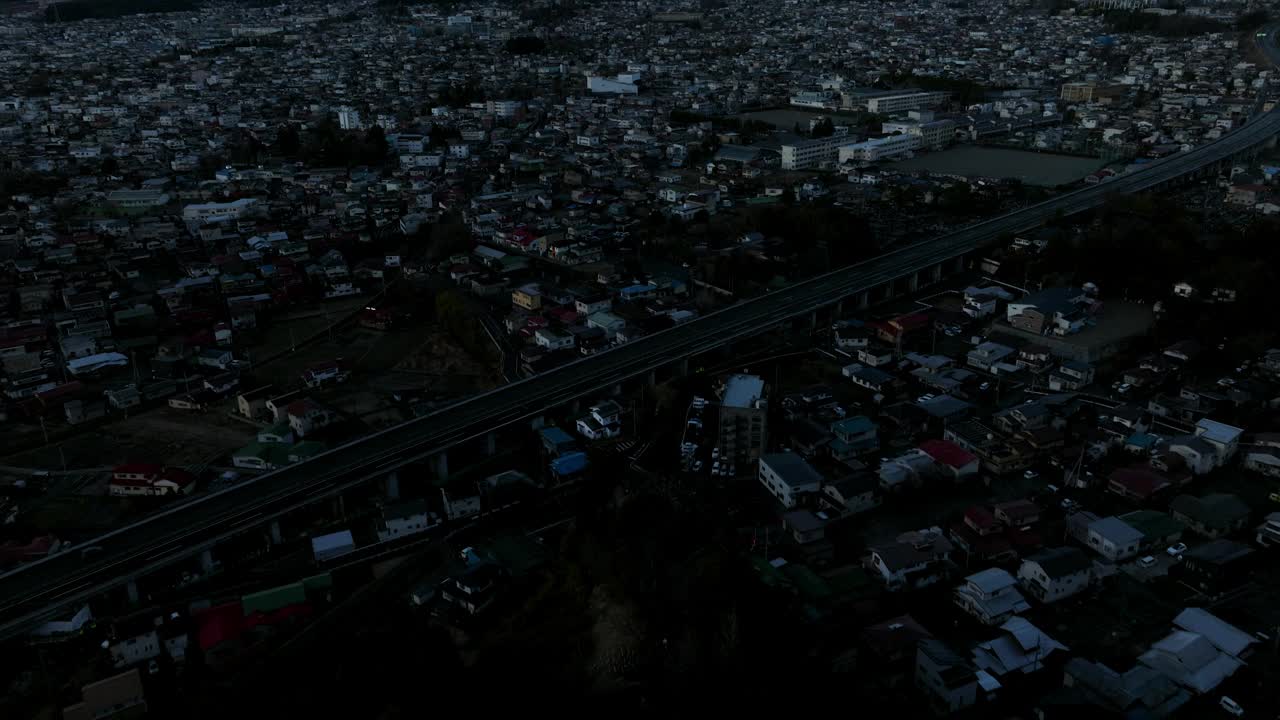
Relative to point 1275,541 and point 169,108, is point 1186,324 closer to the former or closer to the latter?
point 1275,541

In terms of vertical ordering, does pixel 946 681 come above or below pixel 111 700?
above

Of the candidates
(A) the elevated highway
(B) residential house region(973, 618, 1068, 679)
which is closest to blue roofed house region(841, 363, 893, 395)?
(A) the elevated highway

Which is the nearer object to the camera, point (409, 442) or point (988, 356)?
point (409, 442)

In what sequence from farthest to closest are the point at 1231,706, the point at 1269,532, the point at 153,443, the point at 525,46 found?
the point at 525,46
the point at 153,443
the point at 1269,532
the point at 1231,706

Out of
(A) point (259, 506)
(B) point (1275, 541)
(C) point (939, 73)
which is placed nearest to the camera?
(B) point (1275, 541)

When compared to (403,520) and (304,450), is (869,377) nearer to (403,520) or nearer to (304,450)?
(403,520)

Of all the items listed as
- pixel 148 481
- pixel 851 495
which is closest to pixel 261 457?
pixel 148 481

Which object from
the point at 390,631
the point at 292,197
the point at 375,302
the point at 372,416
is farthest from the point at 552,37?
the point at 390,631

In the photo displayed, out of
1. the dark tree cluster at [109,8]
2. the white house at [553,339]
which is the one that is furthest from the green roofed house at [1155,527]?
the dark tree cluster at [109,8]
